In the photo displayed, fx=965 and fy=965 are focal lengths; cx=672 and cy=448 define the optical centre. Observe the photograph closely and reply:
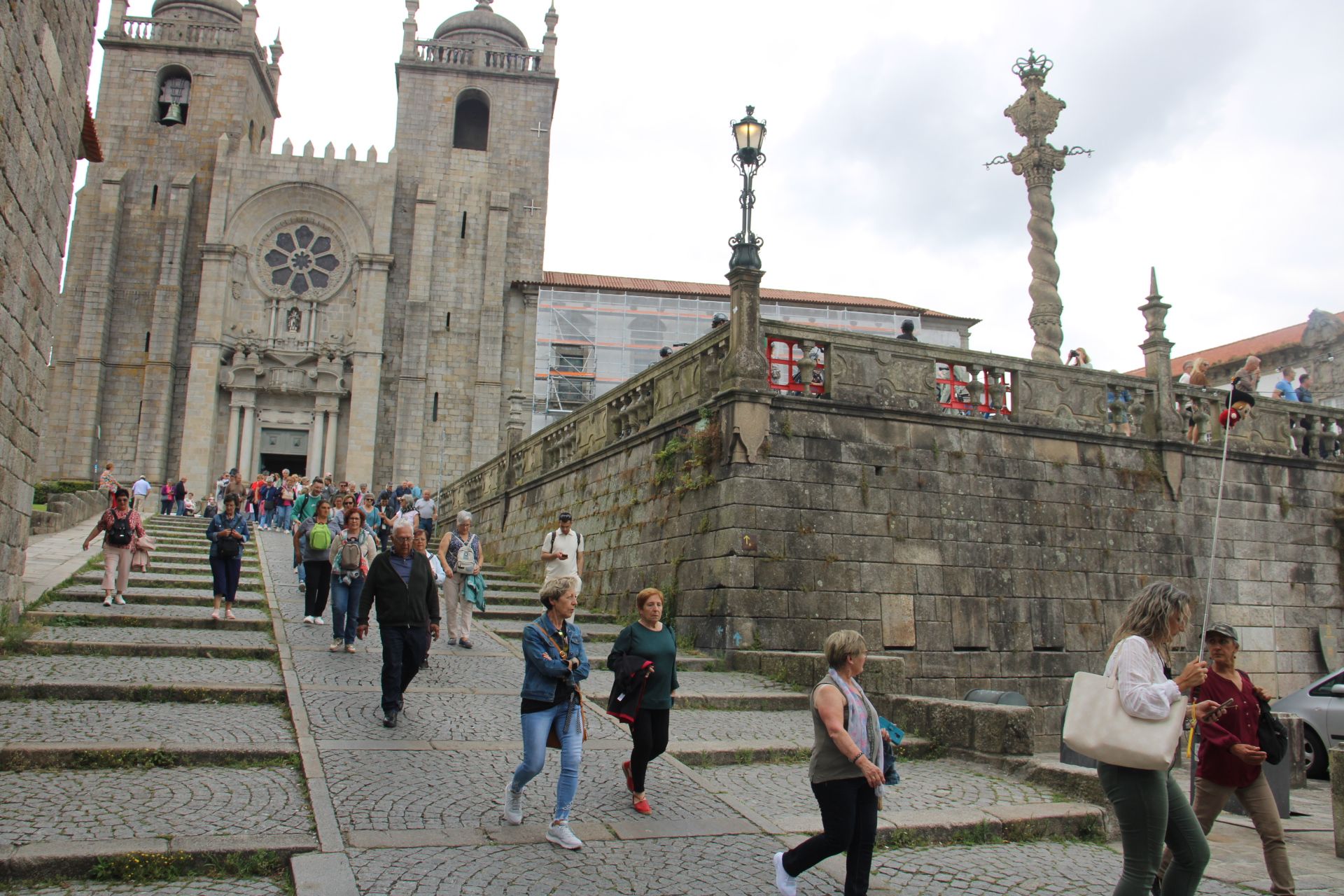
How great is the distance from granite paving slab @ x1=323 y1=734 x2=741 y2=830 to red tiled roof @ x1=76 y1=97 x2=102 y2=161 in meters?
8.97

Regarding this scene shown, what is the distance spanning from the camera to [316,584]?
1134 centimetres

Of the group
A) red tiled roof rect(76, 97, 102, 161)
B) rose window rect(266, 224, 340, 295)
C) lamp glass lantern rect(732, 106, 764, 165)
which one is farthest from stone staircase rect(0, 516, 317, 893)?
rose window rect(266, 224, 340, 295)

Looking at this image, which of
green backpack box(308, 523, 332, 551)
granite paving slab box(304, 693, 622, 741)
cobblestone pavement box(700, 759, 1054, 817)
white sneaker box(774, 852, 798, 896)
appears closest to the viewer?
white sneaker box(774, 852, 798, 896)

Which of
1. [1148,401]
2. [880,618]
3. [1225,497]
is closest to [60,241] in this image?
[880,618]

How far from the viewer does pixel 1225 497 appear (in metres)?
13.9

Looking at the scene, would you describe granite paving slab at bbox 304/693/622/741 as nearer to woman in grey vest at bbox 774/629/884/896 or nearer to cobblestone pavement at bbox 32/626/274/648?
cobblestone pavement at bbox 32/626/274/648

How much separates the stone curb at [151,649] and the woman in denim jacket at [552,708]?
515 centimetres

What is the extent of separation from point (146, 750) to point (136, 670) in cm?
273

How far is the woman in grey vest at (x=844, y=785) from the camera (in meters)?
4.42

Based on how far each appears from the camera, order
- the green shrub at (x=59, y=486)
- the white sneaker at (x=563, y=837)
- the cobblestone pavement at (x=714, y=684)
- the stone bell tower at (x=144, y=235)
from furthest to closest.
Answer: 1. the stone bell tower at (x=144, y=235)
2. the green shrub at (x=59, y=486)
3. the cobblestone pavement at (x=714, y=684)
4. the white sneaker at (x=563, y=837)

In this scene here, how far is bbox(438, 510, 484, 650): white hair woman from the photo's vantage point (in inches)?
A: 431

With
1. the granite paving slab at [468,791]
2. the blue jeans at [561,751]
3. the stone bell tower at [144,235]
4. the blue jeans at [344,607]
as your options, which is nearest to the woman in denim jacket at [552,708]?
the blue jeans at [561,751]

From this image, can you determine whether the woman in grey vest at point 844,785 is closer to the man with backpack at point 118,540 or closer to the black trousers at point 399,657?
the black trousers at point 399,657

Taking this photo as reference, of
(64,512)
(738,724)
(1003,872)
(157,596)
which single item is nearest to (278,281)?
(64,512)
